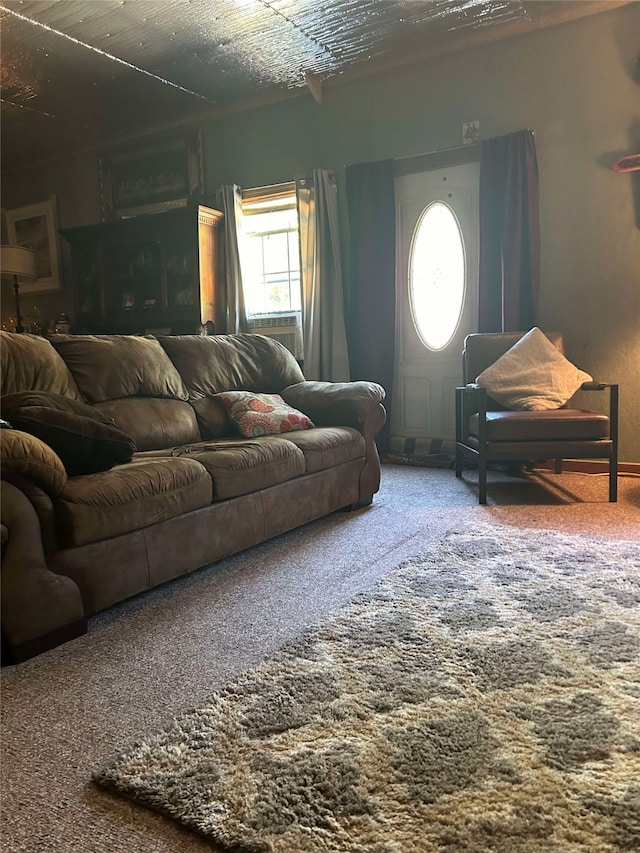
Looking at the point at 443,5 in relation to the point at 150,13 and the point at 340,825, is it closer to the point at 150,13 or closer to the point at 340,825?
the point at 150,13

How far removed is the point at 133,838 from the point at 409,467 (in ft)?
11.9

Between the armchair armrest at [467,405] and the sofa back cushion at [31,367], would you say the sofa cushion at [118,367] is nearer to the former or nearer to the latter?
the sofa back cushion at [31,367]

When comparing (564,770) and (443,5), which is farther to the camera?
(443,5)

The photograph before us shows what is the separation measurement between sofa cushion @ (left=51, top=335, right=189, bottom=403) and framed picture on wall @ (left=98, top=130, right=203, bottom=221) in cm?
307

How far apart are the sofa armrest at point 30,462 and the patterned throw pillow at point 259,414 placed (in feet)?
4.30

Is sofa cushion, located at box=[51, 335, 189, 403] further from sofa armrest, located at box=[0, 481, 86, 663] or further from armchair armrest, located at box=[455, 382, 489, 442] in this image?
armchair armrest, located at box=[455, 382, 489, 442]

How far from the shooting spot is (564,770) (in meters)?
1.12

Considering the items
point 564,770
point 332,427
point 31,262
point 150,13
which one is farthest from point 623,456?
point 31,262

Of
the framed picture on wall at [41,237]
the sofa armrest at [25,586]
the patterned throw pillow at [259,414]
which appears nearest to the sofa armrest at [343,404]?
the patterned throw pillow at [259,414]

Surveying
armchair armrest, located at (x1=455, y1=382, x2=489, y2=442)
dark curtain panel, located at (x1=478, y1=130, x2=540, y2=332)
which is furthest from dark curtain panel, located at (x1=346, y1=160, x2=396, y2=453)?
armchair armrest, located at (x1=455, y1=382, x2=489, y2=442)

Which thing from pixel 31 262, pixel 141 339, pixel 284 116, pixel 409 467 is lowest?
pixel 409 467

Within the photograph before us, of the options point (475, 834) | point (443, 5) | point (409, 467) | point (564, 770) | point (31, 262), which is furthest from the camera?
point (31, 262)

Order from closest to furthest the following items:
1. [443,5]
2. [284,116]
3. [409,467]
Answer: [443,5]
[409,467]
[284,116]

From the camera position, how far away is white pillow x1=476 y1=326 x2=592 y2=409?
141 inches
